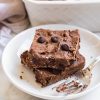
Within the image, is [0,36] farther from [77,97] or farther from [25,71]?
[77,97]

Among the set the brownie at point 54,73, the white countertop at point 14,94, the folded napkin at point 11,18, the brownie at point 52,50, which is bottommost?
the white countertop at point 14,94

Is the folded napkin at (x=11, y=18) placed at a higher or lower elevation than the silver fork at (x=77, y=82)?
higher

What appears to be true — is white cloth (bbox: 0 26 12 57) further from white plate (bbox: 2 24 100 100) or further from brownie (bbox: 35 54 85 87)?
brownie (bbox: 35 54 85 87)

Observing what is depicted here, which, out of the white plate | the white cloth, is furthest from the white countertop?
the white cloth

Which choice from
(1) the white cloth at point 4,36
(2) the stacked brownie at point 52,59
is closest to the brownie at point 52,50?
(2) the stacked brownie at point 52,59

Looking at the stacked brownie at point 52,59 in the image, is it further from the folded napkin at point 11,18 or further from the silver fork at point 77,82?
the folded napkin at point 11,18

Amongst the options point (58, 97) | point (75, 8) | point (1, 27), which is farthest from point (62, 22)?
point (58, 97)
